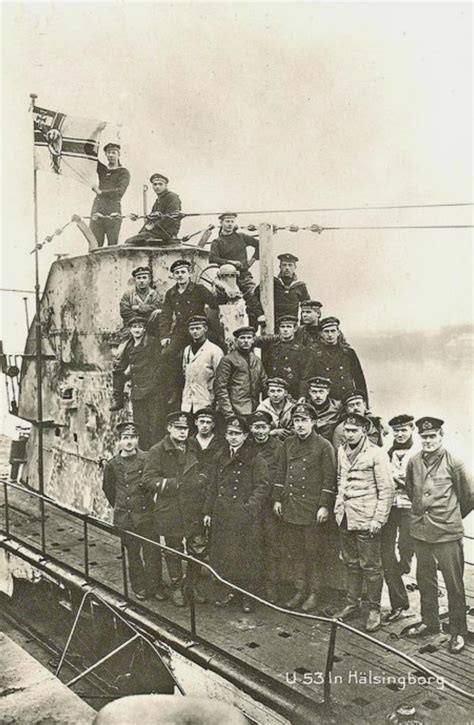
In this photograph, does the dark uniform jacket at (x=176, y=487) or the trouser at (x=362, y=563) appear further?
the dark uniform jacket at (x=176, y=487)

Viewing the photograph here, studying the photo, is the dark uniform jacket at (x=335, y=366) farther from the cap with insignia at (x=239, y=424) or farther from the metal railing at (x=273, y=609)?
the metal railing at (x=273, y=609)

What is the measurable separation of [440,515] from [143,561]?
3.14m

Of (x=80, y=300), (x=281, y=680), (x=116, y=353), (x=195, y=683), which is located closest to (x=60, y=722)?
(x=281, y=680)

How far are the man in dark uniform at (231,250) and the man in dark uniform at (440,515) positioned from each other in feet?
11.9

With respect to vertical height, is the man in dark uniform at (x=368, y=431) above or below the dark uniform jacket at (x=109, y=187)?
below

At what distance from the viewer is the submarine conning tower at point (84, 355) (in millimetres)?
9531

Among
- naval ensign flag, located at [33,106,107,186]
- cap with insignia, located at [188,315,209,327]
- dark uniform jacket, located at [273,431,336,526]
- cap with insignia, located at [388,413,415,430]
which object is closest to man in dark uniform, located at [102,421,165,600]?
cap with insignia, located at [188,315,209,327]

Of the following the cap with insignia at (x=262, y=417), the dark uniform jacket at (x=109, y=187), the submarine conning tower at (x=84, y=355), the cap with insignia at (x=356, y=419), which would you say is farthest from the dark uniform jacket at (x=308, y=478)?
the dark uniform jacket at (x=109, y=187)

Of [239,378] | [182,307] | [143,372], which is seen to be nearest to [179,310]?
[182,307]

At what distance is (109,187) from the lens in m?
11.0

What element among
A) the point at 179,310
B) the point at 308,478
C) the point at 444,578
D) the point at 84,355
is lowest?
the point at 444,578

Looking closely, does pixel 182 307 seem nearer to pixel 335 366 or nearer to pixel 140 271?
pixel 140 271

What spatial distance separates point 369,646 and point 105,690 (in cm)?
321

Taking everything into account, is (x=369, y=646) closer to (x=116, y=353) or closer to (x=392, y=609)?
(x=392, y=609)
